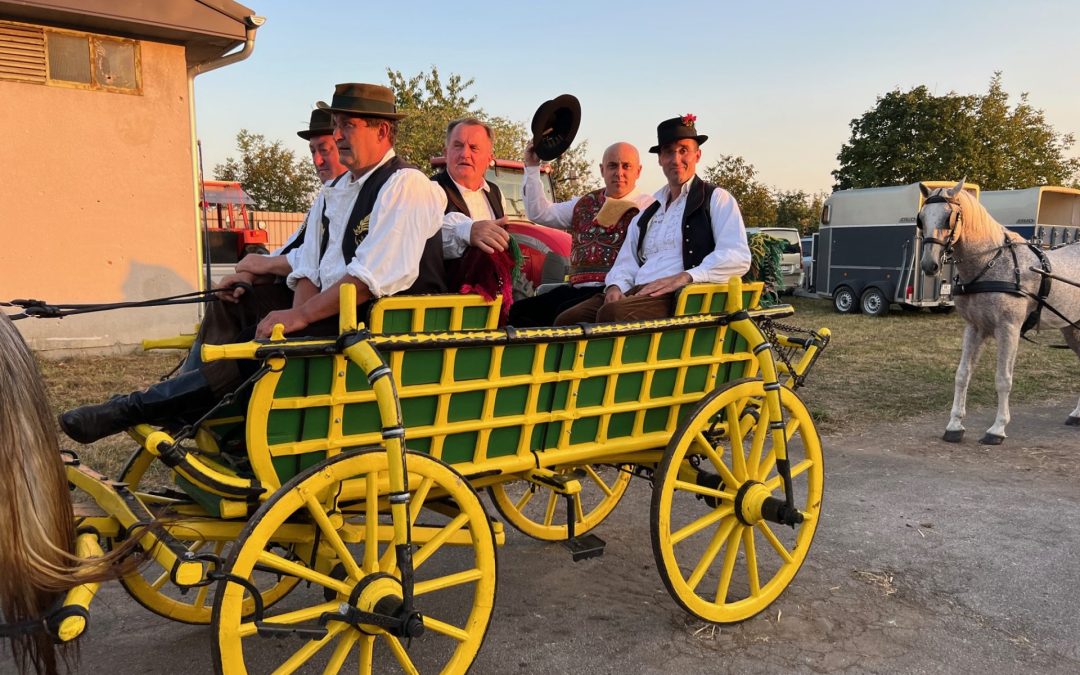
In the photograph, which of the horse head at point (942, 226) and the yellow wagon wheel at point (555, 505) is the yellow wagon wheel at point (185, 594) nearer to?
the yellow wagon wheel at point (555, 505)

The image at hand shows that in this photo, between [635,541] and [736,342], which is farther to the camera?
[635,541]

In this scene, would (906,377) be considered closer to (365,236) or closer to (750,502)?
(750,502)

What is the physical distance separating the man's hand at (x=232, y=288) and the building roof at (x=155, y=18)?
21.6 feet

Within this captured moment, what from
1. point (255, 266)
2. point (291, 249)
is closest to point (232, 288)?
point (255, 266)

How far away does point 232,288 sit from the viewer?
324cm

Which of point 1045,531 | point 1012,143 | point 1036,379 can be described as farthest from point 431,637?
point 1012,143

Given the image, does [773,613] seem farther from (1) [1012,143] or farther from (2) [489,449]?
(1) [1012,143]

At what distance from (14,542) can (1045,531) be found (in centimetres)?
463

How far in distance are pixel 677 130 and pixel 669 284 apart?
0.91 meters

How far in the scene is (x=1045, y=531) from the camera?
416 centimetres

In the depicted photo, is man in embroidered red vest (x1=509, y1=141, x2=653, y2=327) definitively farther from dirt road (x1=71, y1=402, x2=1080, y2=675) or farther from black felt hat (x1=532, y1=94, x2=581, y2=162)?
dirt road (x1=71, y1=402, x2=1080, y2=675)

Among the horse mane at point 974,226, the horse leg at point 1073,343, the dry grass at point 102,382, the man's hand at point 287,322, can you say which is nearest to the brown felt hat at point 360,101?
the man's hand at point 287,322

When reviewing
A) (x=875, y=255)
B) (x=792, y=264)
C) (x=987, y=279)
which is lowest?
(x=792, y=264)

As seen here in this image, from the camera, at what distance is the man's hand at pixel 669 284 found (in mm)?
3456
